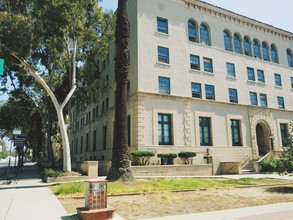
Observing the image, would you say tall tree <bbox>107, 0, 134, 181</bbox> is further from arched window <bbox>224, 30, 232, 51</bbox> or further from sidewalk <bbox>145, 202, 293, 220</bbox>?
arched window <bbox>224, 30, 232, 51</bbox>

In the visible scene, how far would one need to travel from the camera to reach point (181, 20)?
28422 mm

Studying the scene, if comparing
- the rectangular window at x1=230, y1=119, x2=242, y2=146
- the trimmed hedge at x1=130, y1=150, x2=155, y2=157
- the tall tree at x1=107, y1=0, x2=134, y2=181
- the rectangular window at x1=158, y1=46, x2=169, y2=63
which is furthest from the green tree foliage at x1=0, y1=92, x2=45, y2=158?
the rectangular window at x1=230, y1=119, x2=242, y2=146

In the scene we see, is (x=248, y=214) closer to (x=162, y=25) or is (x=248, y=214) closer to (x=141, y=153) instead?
(x=141, y=153)

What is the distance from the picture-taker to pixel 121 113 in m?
16.2

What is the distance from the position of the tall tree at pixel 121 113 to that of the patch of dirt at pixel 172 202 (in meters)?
4.29

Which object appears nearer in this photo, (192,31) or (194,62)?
(194,62)

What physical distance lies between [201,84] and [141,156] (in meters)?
12.0

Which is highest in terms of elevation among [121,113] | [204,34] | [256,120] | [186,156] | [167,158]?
[204,34]

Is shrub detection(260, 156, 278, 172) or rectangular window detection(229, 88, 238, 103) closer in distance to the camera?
shrub detection(260, 156, 278, 172)

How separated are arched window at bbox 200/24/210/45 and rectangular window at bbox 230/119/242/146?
10339 millimetres

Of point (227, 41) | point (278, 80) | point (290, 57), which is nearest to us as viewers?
point (227, 41)

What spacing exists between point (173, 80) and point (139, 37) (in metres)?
5.83

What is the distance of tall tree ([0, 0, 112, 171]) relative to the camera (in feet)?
59.9

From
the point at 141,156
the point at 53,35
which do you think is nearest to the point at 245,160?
the point at 141,156
